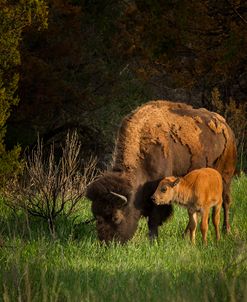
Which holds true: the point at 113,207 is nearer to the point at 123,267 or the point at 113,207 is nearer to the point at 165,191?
the point at 165,191

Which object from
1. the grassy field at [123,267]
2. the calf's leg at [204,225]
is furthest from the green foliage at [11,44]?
the calf's leg at [204,225]

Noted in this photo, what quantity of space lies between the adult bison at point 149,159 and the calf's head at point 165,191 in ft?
1.15

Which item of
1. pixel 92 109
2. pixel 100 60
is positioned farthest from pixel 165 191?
pixel 100 60

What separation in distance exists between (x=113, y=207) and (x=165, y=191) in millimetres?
665

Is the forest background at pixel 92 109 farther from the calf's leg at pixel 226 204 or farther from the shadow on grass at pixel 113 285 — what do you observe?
the calf's leg at pixel 226 204

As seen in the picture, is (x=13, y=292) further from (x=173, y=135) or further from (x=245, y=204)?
(x=245, y=204)

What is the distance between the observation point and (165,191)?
977 centimetres

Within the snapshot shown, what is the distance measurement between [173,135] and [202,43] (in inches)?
322

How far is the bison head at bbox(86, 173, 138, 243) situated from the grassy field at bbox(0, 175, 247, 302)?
0.19 metres

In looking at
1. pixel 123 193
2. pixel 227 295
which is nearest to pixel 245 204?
pixel 123 193

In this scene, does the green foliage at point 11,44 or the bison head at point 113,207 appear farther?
the green foliage at point 11,44

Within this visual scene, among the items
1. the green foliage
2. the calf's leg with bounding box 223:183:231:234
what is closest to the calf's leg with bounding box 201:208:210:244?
the calf's leg with bounding box 223:183:231:234

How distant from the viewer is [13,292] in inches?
242

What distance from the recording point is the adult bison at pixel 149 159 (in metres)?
9.70
